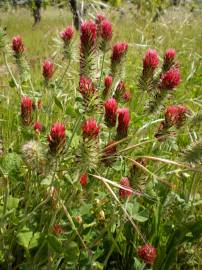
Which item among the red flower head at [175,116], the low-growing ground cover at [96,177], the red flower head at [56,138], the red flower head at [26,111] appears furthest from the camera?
the red flower head at [175,116]

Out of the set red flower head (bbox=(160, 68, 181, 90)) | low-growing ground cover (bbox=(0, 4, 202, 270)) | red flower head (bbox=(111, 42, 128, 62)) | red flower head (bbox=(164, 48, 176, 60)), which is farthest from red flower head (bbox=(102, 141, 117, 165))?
red flower head (bbox=(164, 48, 176, 60))

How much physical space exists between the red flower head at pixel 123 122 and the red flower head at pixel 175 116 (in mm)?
241

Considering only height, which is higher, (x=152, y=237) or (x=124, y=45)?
(x=124, y=45)

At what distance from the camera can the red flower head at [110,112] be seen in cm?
145

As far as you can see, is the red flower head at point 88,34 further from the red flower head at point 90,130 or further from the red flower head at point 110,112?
the red flower head at point 90,130

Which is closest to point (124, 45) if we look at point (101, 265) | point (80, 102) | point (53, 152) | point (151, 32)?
point (80, 102)

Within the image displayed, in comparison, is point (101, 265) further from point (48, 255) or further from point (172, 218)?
point (172, 218)

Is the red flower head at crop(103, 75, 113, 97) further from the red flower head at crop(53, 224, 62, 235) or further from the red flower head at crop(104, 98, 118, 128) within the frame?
the red flower head at crop(53, 224, 62, 235)

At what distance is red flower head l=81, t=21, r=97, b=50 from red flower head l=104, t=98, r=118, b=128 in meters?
0.33

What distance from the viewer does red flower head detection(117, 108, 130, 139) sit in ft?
4.83

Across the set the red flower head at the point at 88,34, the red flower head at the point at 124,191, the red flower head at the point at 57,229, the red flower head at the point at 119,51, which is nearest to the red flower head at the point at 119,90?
the red flower head at the point at 119,51

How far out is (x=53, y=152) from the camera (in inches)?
48.9

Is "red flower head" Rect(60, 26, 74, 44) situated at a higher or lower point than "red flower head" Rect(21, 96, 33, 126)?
higher

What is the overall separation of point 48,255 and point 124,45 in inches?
35.1
